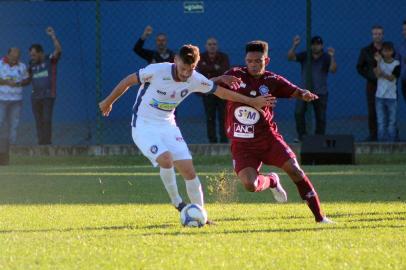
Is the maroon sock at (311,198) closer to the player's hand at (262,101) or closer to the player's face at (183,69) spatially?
the player's hand at (262,101)

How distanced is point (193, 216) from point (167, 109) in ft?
4.23

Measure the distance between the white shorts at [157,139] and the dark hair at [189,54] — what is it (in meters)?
0.76

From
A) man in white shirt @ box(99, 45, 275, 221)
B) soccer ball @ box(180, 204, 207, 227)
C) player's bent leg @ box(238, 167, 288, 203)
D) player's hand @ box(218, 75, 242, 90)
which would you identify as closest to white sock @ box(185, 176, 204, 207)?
man in white shirt @ box(99, 45, 275, 221)

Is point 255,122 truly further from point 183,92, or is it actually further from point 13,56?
point 13,56

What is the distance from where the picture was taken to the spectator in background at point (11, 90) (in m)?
19.7

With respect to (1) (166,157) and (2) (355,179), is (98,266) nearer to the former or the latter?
(1) (166,157)

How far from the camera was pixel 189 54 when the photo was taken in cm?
1010

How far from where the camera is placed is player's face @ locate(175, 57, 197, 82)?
1022 centimetres

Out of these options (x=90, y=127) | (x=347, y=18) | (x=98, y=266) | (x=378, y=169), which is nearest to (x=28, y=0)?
(x=90, y=127)

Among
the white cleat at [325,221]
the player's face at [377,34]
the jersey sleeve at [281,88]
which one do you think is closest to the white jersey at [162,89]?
the jersey sleeve at [281,88]

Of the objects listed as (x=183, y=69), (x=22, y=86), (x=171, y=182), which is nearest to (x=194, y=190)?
(x=171, y=182)

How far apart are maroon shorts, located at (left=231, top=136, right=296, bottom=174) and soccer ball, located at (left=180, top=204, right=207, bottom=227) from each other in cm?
113

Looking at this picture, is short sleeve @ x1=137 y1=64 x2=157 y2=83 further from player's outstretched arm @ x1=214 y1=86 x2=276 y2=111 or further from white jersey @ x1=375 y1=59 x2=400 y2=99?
white jersey @ x1=375 y1=59 x2=400 y2=99

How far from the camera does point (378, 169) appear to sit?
1677 cm
